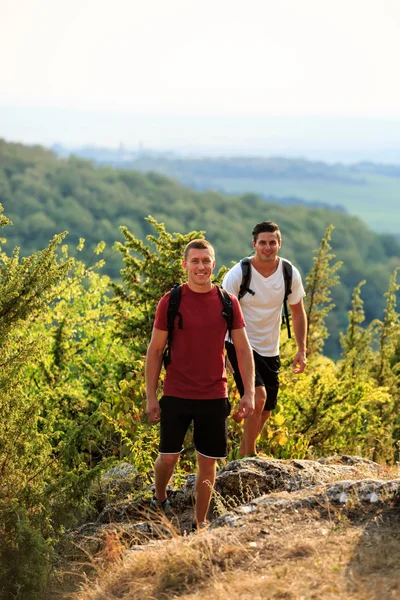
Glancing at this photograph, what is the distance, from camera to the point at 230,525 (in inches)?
232

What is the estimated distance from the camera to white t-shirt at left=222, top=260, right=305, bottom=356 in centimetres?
708

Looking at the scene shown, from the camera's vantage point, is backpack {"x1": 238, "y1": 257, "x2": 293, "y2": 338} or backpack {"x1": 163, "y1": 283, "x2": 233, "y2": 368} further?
backpack {"x1": 238, "y1": 257, "x2": 293, "y2": 338}

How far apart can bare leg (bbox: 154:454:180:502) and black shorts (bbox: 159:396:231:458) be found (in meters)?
0.07

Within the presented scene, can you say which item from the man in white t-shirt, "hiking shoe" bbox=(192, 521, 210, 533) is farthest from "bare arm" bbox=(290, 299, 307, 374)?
"hiking shoe" bbox=(192, 521, 210, 533)

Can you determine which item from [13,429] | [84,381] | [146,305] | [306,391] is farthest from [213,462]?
[84,381]

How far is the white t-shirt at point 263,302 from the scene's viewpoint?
708 centimetres

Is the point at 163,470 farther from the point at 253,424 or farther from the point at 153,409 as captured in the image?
Answer: the point at 253,424

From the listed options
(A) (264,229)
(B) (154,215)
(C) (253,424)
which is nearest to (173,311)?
(A) (264,229)

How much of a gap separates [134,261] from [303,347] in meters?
2.81

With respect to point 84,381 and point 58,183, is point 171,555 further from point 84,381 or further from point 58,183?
point 58,183

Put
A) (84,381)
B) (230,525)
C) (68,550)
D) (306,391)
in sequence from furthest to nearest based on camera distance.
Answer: (84,381), (306,391), (68,550), (230,525)

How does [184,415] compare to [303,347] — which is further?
[303,347]

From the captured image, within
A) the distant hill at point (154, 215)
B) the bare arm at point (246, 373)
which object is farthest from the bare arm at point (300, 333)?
the distant hill at point (154, 215)

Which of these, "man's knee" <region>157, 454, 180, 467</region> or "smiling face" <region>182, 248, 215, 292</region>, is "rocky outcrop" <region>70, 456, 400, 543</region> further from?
"smiling face" <region>182, 248, 215, 292</region>
